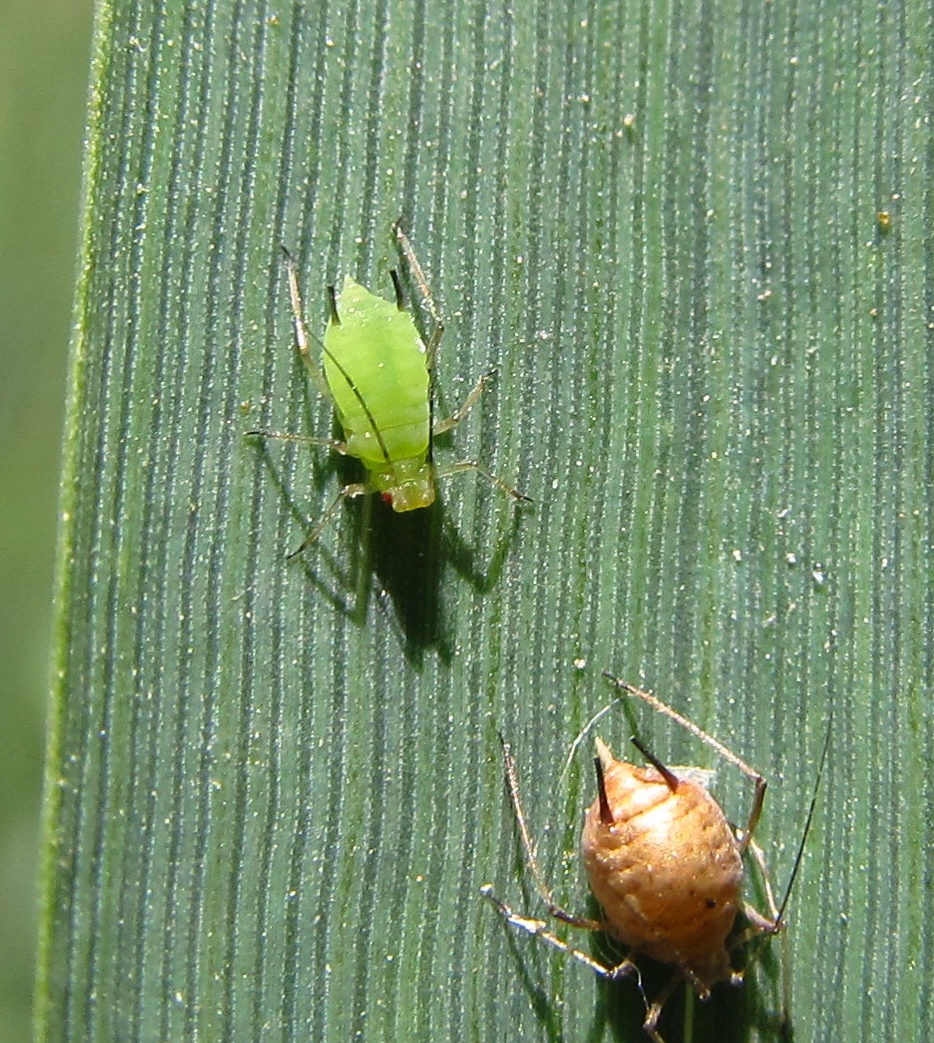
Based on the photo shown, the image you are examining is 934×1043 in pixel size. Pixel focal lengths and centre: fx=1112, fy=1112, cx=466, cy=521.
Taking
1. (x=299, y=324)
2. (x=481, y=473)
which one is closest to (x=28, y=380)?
(x=299, y=324)

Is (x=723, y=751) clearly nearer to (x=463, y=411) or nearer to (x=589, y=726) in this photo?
(x=589, y=726)

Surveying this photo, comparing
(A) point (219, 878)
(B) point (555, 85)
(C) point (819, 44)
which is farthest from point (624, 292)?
(A) point (219, 878)

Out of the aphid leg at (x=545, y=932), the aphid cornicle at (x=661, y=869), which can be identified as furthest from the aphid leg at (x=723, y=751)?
the aphid leg at (x=545, y=932)

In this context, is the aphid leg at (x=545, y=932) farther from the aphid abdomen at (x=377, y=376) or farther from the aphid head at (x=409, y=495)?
the aphid abdomen at (x=377, y=376)

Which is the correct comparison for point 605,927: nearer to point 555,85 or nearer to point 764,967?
point 764,967

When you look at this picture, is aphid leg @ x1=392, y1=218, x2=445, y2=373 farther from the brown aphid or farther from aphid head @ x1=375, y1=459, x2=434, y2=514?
the brown aphid
